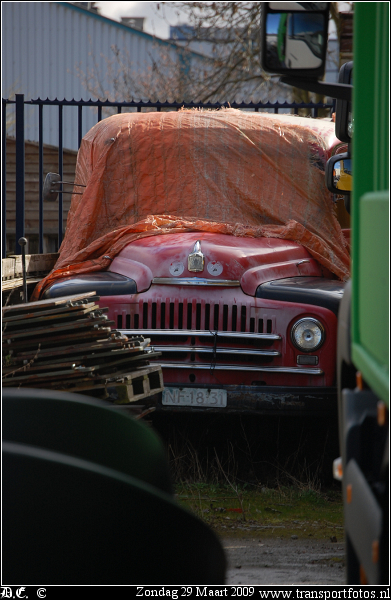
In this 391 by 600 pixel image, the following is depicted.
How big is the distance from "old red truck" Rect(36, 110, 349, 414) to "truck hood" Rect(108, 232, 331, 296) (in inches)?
0.4

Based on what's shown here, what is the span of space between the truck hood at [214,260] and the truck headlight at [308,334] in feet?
1.22

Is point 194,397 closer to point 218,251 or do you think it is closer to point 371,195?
point 218,251

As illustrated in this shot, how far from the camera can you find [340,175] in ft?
14.9

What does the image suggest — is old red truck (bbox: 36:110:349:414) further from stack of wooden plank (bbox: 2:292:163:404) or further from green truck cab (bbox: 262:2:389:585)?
green truck cab (bbox: 262:2:389:585)

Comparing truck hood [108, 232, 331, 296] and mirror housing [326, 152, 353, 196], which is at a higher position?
mirror housing [326, 152, 353, 196]

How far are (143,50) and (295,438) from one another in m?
25.2

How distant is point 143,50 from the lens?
27953 mm

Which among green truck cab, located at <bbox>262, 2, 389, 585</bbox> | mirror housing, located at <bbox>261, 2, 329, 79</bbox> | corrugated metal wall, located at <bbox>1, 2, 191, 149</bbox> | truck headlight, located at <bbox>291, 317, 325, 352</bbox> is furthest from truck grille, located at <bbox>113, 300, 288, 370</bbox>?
corrugated metal wall, located at <bbox>1, 2, 191, 149</bbox>

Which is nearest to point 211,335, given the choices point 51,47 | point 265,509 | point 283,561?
point 265,509

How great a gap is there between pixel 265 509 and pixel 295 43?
3144 millimetres

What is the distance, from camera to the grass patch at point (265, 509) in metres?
4.46

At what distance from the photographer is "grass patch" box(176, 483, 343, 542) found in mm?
4457

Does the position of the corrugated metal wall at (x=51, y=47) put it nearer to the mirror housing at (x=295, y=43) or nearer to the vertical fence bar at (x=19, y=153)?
the vertical fence bar at (x=19, y=153)

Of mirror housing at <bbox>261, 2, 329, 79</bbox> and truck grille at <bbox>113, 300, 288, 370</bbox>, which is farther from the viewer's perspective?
truck grille at <bbox>113, 300, 288, 370</bbox>
